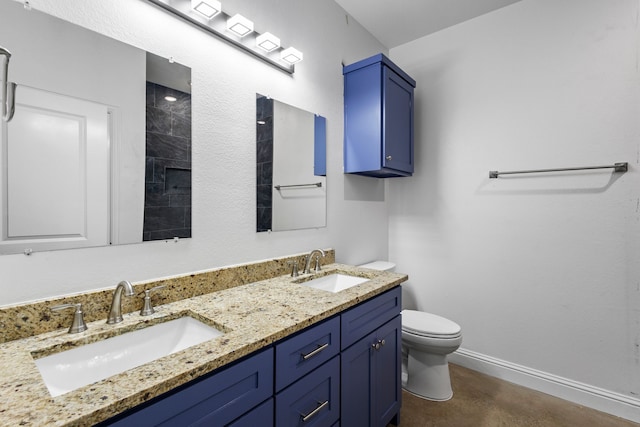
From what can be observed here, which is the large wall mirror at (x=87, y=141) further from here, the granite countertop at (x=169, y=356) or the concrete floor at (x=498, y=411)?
the concrete floor at (x=498, y=411)

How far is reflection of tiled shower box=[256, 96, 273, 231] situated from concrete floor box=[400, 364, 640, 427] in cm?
140

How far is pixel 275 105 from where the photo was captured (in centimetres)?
165

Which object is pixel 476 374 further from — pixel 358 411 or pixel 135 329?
pixel 135 329

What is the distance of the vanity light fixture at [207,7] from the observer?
4.10 ft

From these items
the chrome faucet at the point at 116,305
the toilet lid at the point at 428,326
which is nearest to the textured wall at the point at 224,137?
the chrome faucet at the point at 116,305

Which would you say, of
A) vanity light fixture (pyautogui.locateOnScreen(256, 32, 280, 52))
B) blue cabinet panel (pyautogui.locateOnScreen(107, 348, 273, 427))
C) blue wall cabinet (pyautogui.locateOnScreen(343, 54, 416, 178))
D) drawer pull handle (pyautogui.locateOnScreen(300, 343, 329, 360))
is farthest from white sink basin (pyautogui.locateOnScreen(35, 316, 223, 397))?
blue wall cabinet (pyautogui.locateOnScreen(343, 54, 416, 178))

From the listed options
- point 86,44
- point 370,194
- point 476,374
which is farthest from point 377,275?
point 86,44

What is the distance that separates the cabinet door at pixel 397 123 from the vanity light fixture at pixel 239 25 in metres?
0.97

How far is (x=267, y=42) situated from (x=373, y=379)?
172cm

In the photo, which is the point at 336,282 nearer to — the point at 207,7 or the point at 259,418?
the point at 259,418

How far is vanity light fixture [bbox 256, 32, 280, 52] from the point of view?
1500 millimetres

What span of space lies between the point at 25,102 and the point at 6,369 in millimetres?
732

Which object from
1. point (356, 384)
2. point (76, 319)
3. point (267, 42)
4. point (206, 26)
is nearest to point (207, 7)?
point (206, 26)

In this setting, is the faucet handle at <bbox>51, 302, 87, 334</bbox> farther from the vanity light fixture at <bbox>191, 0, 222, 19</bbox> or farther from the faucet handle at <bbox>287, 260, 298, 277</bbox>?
the vanity light fixture at <bbox>191, 0, 222, 19</bbox>
